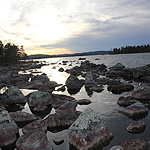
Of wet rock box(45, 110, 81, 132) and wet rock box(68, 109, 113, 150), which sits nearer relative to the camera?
wet rock box(68, 109, 113, 150)

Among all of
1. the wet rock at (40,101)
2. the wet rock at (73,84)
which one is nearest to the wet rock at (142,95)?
the wet rock at (40,101)

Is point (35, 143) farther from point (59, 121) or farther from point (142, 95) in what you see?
point (142, 95)

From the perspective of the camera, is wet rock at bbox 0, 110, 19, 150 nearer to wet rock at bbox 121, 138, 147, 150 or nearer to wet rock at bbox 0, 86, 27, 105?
wet rock at bbox 121, 138, 147, 150

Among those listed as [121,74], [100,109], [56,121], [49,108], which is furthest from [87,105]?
[121,74]

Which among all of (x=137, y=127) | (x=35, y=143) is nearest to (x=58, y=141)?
(x=35, y=143)

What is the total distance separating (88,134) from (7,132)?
4.37 metres

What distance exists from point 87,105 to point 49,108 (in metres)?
3.38

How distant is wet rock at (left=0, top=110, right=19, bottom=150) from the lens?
306 inches

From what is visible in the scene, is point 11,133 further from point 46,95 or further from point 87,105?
point 87,105

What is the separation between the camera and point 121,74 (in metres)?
35.0

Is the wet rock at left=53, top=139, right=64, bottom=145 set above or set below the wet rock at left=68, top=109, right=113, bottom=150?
below

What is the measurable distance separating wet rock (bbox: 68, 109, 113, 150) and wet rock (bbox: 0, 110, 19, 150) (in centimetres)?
314

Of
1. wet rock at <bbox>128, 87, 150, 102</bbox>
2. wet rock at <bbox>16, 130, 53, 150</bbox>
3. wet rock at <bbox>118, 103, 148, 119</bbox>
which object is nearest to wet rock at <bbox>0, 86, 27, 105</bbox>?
wet rock at <bbox>16, 130, 53, 150</bbox>

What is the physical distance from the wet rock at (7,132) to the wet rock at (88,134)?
314 centimetres
